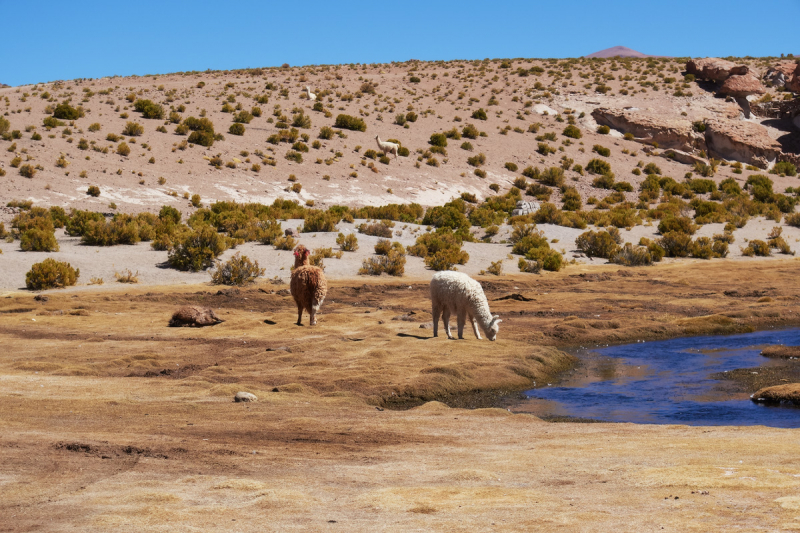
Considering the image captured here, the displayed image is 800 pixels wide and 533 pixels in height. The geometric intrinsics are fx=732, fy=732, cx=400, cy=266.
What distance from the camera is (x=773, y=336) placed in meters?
15.1

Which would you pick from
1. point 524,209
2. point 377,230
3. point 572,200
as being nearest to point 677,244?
point 524,209

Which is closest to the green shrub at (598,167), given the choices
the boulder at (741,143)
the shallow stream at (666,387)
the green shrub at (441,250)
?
the boulder at (741,143)

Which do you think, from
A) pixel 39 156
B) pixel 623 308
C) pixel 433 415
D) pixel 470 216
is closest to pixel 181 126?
pixel 39 156

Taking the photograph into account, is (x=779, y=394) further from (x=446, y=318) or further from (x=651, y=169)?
(x=651, y=169)

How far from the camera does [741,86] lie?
62.0 m

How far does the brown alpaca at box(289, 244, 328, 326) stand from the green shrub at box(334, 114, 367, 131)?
34790 mm

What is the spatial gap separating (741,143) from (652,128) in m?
6.41

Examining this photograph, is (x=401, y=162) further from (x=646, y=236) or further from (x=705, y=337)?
(x=705, y=337)

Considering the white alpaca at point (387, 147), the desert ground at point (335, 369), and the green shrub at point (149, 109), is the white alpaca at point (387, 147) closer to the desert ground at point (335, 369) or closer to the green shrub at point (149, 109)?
the desert ground at point (335, 369)

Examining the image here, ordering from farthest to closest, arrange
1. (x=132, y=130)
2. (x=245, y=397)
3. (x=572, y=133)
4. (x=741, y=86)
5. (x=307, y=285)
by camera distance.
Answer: (x=741, y=86) → (x=572, y=133) → (x=132, y=130) → (x=307, y=285) → (x=245, y=397)

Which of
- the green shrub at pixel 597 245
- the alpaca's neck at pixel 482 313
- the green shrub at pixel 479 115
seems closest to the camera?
the alpaca's neck at pixel 482 313

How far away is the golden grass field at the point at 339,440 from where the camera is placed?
16.1ft

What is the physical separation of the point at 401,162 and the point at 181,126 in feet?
42.8

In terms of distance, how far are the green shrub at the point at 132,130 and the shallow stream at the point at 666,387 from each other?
33369 millimetres
